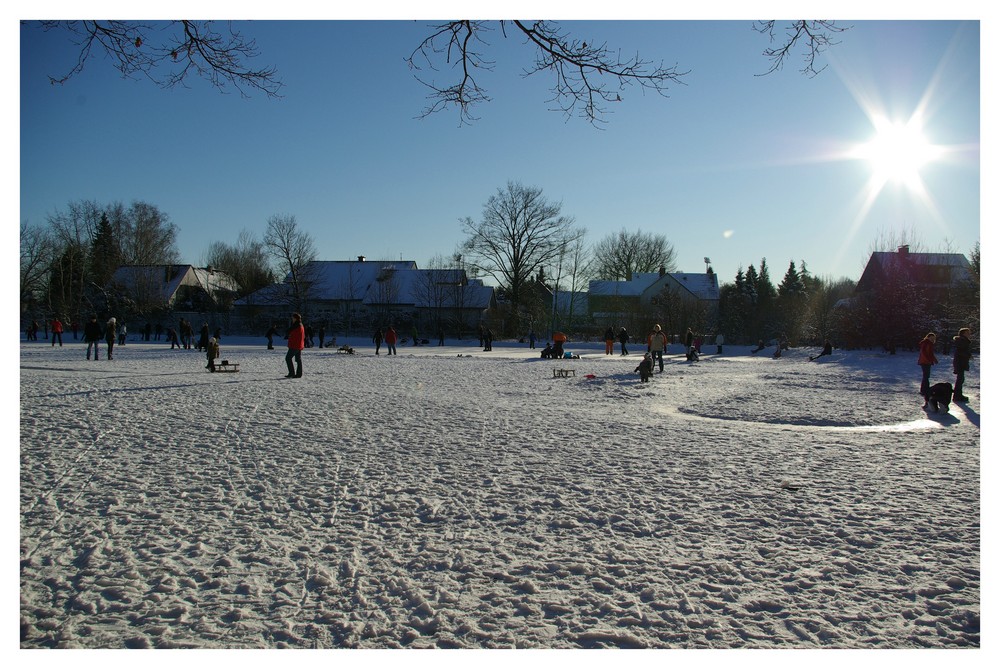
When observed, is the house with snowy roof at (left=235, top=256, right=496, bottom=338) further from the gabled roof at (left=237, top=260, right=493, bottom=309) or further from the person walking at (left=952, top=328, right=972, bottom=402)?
the person walking at (left=952, top=328, right=972, bottom=402)

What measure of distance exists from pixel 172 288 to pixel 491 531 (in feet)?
193

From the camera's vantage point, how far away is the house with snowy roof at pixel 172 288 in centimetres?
4741

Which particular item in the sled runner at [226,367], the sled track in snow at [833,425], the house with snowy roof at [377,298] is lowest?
the sled track in snow at [833,425]

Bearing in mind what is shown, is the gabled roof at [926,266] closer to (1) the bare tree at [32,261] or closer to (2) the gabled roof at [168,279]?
(1) the bare tree at [32,261]

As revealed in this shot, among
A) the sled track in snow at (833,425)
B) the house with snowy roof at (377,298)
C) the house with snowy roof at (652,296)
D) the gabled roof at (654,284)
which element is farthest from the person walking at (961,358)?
the gabled roof at (654,284)

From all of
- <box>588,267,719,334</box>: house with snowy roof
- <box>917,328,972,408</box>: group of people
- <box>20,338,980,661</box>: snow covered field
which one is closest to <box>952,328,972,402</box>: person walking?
<box>917,328,972,408</box>: group of people

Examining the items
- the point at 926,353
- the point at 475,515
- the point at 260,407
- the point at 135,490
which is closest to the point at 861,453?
the point at 475,515

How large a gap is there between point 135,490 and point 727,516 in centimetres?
529

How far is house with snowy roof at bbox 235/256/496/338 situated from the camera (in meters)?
51.2

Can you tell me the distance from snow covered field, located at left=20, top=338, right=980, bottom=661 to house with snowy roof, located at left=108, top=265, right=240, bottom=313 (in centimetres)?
4347

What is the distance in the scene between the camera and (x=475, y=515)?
192 inches

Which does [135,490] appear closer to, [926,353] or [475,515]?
[475,515]

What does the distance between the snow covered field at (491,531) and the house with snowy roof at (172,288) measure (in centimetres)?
4347

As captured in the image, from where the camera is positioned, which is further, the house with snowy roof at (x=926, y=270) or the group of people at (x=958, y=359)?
the house with snowy roof at (x=926, y=270)
